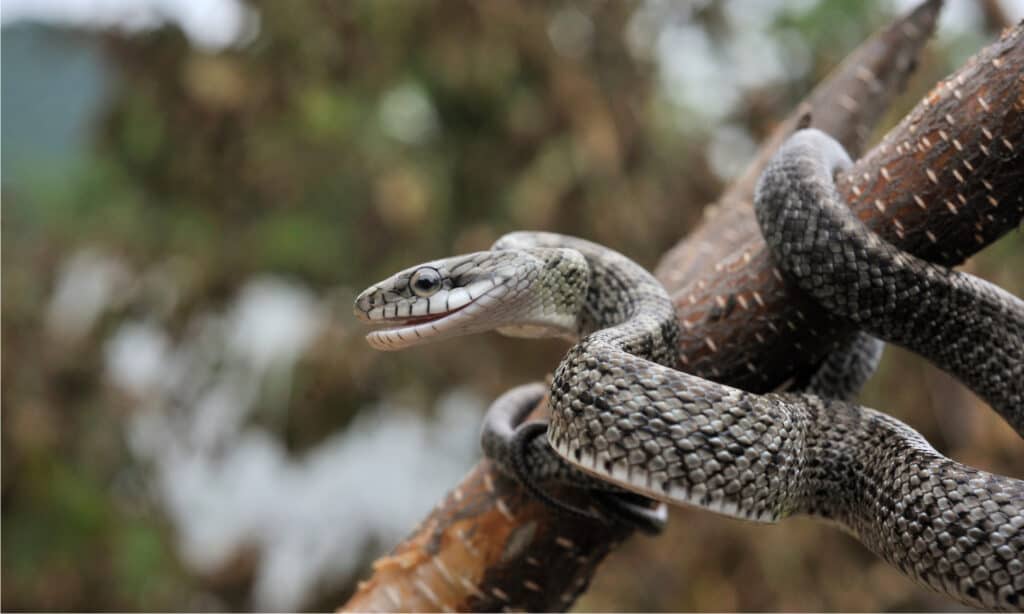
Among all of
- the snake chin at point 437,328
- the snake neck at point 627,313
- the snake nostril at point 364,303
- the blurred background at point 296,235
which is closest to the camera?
the snake neck at point 627,313

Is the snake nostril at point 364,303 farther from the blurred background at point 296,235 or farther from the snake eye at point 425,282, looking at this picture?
the blurred background at point 296,235

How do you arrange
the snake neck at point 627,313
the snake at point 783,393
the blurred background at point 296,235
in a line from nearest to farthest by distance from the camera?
the snake at point 783,393
the snake neck at point 627,313
the blurred background at point 296,235

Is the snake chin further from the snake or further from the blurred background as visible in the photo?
the blurred background

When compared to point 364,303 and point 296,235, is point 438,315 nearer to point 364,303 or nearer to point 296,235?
point 364,303

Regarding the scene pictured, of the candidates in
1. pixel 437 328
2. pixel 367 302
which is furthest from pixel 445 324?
pixel 367 302

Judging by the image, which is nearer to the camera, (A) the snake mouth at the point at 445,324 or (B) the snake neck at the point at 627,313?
(B) the snake neck at the point at 627,313

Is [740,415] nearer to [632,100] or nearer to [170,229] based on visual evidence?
[632,100]

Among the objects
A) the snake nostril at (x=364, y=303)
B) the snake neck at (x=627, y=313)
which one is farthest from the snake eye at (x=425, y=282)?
the snake neck at (x=627, y=313)
